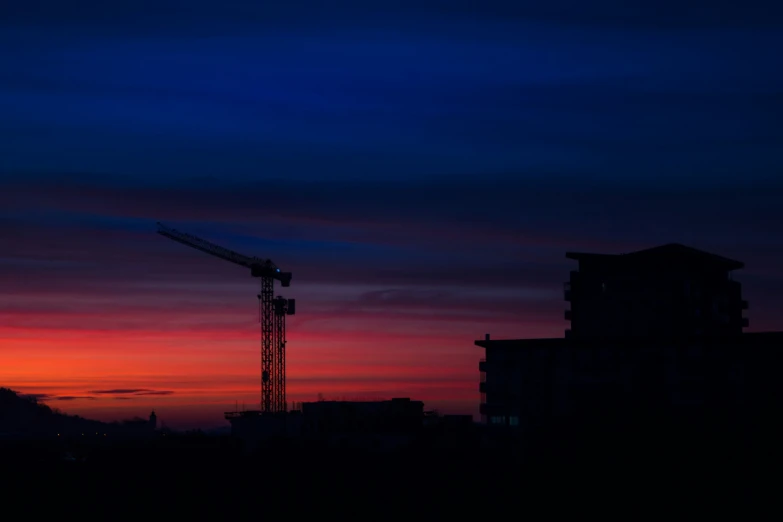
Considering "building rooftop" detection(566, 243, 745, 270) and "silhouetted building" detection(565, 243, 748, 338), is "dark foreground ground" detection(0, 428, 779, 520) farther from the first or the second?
"building rooftop" detection(566, 243, 745, 270)

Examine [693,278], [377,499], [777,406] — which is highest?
[693,278]

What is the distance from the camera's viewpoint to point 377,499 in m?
129

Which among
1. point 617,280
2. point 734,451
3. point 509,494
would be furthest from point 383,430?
point 734,451

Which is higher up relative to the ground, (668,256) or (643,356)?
(668,256)

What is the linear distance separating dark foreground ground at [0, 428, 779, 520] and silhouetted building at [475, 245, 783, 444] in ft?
31.5

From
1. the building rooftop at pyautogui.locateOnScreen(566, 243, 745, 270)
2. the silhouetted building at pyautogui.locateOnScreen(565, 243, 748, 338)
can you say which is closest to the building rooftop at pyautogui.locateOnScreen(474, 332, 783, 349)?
the silhouetted building at pyautogui.locateOnScreen(565, 243, 748, 338)

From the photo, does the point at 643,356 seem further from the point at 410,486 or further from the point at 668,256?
the point at 410,486

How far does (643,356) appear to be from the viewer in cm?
14450

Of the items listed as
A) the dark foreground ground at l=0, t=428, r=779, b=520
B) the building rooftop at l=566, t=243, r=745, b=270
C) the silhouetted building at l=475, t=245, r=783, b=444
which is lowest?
the dark foreground ground at l=0, t=428, r=779, b=520

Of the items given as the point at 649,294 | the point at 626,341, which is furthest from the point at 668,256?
the point at 626,341

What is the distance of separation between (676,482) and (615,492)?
5.57 metres

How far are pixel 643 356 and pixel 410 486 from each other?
35.2 m

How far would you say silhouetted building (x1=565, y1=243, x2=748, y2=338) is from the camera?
165 meters

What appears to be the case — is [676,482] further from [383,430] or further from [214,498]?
[383,430]
